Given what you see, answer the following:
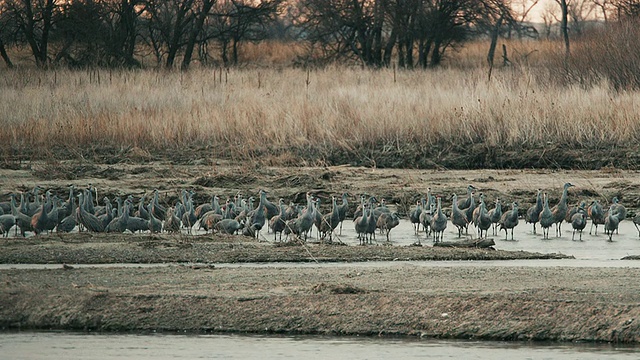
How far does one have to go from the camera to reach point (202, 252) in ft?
A: 40.4

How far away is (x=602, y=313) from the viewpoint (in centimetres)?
878

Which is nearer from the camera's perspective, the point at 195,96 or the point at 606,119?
the point at 606,119

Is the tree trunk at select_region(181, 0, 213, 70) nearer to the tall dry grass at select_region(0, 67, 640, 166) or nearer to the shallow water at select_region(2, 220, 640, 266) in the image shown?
the tall dry grass at select_region(0, 67, 640, 166)

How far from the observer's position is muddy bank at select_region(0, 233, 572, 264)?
11.9 m

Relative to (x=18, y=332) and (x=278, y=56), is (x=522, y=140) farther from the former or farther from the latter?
(x=278, y=56)

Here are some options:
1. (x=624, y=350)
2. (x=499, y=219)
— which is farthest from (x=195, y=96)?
(x=624, y=350)

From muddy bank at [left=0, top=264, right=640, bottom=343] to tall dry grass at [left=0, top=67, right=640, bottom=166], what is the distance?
10.5 meters

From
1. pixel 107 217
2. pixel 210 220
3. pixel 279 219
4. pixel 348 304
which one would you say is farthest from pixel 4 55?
pixel 348 304

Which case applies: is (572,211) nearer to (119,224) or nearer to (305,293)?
(119,224)

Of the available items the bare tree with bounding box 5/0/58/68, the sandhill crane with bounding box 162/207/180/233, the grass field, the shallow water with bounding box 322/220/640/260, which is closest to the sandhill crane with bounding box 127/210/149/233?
the sandhill crane with bounding box 162/207/180/233

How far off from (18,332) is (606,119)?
14442 mm

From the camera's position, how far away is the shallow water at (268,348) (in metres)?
8.25

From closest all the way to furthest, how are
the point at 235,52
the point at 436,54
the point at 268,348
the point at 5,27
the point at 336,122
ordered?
1. the point at 268,348
2. the point at 336,122
3. the point at 5,27
4. the point at 436,54
5. the point at 235,52

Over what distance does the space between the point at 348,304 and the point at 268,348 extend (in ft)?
3.41
